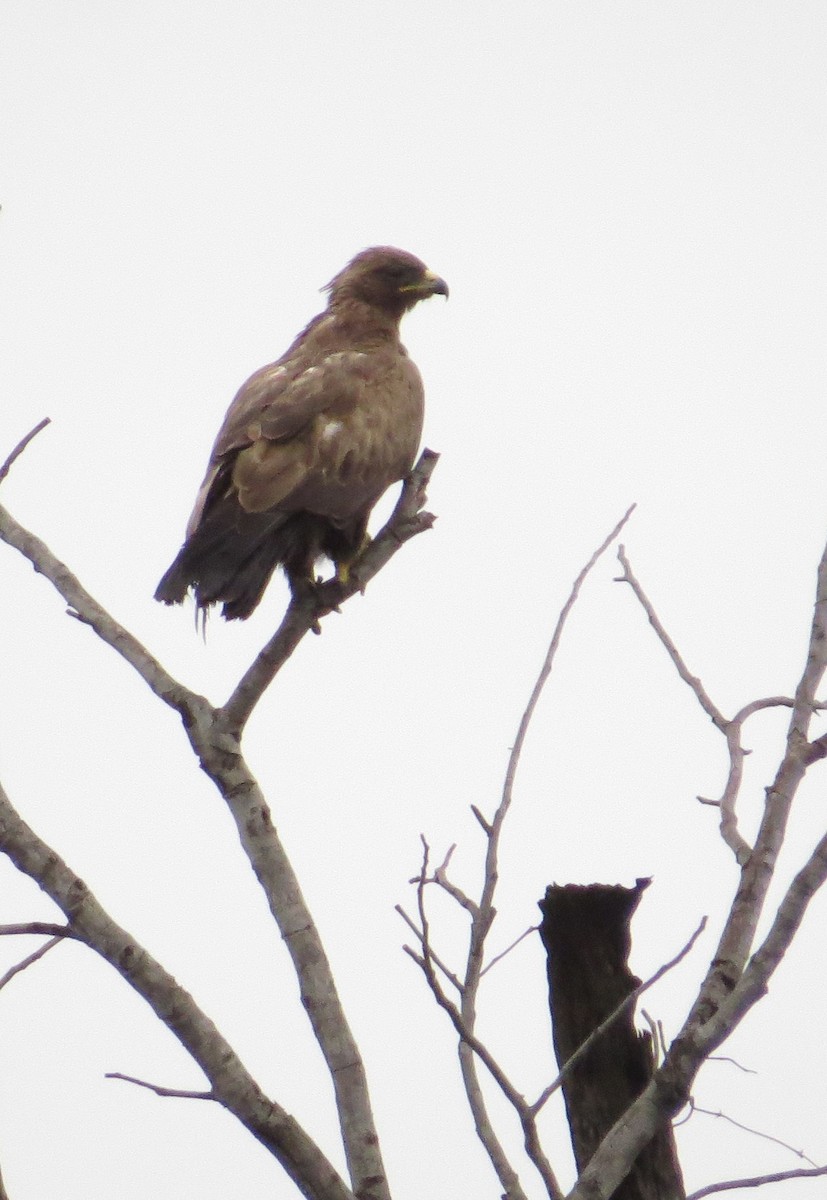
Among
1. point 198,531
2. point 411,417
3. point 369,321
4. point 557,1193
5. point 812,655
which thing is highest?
point 369,321

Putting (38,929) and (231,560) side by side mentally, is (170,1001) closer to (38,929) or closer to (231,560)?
(38,929)

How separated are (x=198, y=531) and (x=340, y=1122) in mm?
2004

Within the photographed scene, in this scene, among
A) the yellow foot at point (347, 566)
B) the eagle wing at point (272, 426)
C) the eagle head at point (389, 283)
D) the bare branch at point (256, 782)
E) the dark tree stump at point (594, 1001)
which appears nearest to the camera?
the bare branch at point (256, 782)

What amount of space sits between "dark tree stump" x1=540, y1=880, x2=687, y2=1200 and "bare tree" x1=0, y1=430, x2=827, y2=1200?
1.3 inches

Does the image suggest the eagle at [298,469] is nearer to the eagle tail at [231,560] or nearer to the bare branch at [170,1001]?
the eagle tail at [231,560]

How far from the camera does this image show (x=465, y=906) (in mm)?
2879

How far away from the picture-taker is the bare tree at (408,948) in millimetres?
2527

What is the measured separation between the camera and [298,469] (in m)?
4.57

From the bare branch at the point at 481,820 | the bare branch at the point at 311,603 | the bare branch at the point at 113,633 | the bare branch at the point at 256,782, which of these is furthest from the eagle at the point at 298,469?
the bare branch at the point at 481,820

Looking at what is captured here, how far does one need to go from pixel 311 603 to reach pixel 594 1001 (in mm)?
1454

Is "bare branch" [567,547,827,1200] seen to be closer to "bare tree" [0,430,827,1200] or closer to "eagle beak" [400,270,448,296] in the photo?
"bare tree" [0,430,827,1200]


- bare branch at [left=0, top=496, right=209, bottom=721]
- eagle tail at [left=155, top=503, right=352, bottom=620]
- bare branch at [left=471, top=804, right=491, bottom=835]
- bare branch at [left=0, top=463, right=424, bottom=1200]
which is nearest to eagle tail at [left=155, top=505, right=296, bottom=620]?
eagle tail at [left=155, top=503, right=352, bottom=620]

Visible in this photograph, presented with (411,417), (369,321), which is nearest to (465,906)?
(411,417)

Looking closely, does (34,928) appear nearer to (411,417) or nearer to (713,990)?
(713,990)
